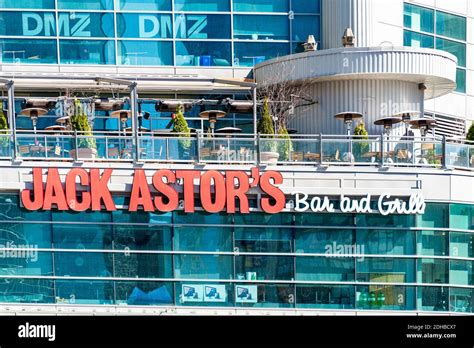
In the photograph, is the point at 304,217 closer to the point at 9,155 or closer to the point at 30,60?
the point at 9,155

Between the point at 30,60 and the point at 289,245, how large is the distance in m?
10.9

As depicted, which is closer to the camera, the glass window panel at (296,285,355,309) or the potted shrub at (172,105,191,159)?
the glass window panel at (296,285,355,309)

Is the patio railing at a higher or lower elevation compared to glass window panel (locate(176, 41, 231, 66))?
lower

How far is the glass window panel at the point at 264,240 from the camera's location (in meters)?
28.0

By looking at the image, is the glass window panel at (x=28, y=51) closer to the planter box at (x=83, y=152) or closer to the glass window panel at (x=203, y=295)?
the planter box at (x=83, y=152)

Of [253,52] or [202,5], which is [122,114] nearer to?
[202,5]

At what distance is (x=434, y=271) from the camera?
28.2 metres

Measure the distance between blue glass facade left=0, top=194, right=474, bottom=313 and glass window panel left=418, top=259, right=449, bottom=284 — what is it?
0.08 feet

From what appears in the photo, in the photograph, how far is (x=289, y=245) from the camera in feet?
92.1

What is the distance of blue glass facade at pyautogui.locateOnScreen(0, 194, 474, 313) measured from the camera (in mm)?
27672

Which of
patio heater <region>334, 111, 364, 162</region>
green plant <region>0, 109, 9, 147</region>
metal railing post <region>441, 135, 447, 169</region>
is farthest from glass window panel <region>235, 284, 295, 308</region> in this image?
green plant <region>0, 109, 9, 147</region>

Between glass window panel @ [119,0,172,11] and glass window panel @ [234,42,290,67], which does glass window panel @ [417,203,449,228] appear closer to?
glass window panel @ [234,42,290,67]

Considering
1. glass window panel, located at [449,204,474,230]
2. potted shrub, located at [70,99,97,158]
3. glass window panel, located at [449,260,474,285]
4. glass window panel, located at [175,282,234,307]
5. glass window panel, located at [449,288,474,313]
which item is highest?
potted shrub, located at [70,99,97,158]

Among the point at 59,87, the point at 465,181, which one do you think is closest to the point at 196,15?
the point at 59,87
